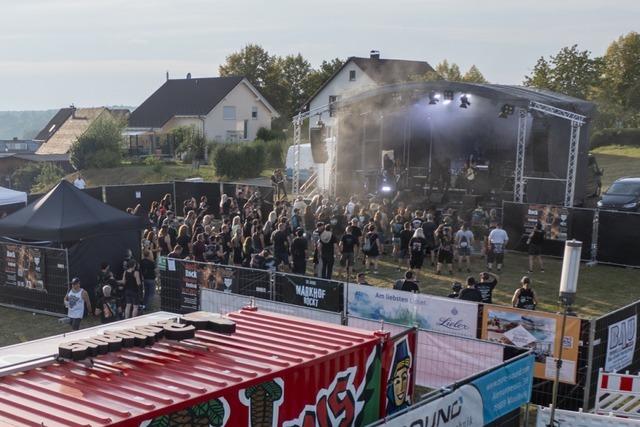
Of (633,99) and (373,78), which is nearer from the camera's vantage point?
(633,99)

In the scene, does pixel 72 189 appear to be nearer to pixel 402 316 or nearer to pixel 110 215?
pixel 110 215

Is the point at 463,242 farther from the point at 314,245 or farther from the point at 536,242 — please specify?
the point at 314,245

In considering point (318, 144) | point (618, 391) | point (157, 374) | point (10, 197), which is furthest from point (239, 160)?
point (157, 374)

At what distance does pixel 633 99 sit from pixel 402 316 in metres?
51.8

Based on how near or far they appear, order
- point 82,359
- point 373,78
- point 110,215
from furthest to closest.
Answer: point 373,78, point 110,215, point 82,359

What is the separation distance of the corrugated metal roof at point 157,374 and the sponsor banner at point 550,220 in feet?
50.1

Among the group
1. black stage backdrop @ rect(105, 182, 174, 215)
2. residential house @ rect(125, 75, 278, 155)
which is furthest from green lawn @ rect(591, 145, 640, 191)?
residential house @ rect(125, 75, 278, 155)

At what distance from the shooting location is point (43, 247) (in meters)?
16.8

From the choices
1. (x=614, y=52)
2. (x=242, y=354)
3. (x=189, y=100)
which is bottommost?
(x=242, y=354)

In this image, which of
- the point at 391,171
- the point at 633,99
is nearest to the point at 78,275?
the point at 391,171

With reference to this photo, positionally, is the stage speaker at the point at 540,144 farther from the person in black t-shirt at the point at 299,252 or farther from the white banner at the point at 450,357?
the white banner at the point at 450,357

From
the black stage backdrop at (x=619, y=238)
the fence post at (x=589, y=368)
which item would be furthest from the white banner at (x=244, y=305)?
the black stage backdrop at (x=619, y=238)

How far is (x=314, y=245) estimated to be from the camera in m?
20.5

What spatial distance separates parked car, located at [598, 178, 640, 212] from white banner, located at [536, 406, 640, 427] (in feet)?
58.8
